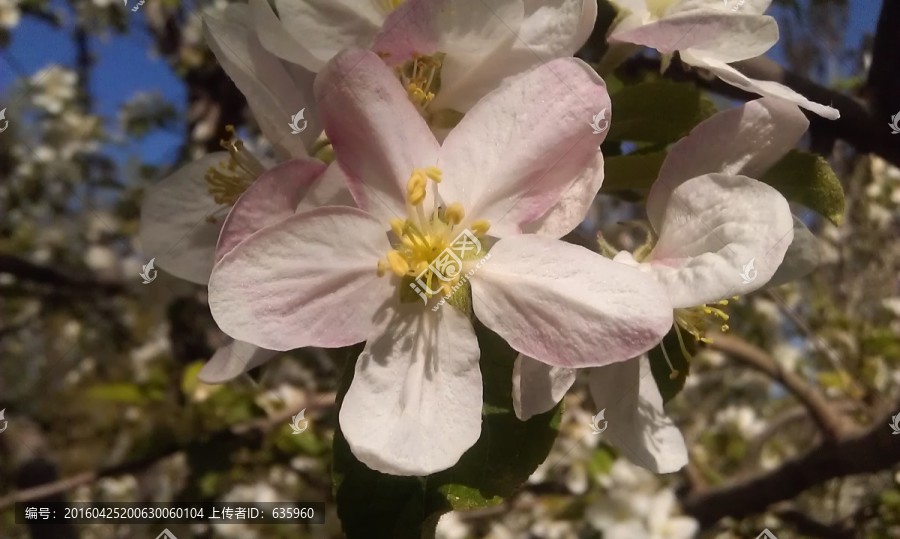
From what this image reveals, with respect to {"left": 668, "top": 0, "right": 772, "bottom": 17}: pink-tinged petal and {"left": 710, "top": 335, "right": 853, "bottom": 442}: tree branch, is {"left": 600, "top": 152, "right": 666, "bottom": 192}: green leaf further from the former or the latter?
{"left": 710, "top": 335, "right": 853, "bottom": 442}: tree branch

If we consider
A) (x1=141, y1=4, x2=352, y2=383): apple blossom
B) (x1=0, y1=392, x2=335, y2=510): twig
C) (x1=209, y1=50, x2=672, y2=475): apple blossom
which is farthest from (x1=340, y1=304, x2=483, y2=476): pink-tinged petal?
(x1=0, y1=392, x2=335, y2=510): twig

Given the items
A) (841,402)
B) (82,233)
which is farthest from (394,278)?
(82,233)

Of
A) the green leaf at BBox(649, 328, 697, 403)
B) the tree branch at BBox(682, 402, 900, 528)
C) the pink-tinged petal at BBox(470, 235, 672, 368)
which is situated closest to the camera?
the pink-tinged petal at BBox(470, 235, 672, 368)

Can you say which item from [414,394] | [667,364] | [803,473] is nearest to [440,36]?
[414,394]

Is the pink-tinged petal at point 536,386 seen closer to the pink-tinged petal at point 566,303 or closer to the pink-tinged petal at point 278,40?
the pink-tinged petal at point 566,303

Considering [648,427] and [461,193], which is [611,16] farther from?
[648,427]

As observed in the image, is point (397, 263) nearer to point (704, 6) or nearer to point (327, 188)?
point (327, 188)
